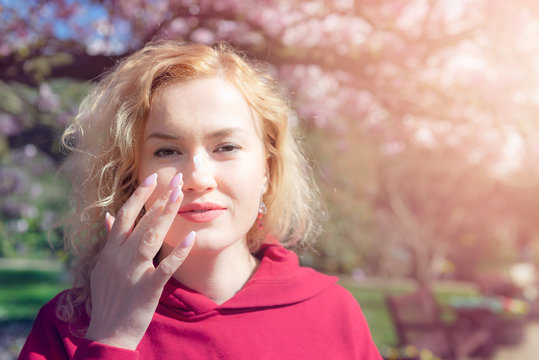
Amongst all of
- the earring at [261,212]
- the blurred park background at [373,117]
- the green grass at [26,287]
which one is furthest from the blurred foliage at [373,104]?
the green grass at [26,287]

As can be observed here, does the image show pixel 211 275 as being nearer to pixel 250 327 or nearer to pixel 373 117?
pixel 250 327

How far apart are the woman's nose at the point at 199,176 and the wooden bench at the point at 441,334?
3.52 m

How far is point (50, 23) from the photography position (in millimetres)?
3055

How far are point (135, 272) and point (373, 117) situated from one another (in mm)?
3549

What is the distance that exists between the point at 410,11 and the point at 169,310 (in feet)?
9.59

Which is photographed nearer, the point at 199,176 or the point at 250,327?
the point at 199,176

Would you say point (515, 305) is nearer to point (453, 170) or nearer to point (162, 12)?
point (453, 170)

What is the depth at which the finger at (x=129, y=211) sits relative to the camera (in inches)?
46.5

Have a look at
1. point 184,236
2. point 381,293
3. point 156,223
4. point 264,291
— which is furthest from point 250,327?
point 381,293

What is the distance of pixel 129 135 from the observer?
54.1 inches

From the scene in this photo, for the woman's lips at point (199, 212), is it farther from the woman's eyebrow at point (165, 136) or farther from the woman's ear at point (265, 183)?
the woman's ear at point (265, 183)

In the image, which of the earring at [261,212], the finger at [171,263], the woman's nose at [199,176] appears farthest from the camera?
the earring at [261,212]

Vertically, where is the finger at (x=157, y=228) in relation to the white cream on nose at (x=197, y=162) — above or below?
below

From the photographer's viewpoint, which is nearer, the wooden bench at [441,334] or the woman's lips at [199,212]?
the woman's lips at [199,212]
